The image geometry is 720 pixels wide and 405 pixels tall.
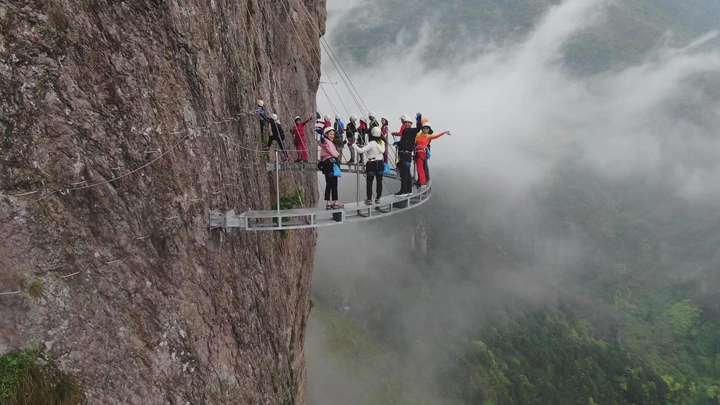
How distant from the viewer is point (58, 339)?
905 cm

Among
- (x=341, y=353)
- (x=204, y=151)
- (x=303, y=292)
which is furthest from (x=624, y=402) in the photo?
(x=204, y=151)

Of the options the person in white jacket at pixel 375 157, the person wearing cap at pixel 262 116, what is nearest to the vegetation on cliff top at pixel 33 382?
the person in white jacket at pixel 375 157

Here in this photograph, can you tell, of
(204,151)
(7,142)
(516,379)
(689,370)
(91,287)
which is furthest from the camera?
(689,370)

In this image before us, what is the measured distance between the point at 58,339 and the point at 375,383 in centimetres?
13476

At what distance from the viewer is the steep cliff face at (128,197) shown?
8750 mm

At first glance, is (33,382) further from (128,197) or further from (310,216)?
(310,216)

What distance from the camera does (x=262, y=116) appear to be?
17.4 meters

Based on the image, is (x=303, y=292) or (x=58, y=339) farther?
(x=303, y=292)

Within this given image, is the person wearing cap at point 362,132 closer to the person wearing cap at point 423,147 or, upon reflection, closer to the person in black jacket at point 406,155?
the person wearing cap at point 423,147

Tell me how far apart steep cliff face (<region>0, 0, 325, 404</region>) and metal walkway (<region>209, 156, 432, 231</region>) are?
661 millimetres

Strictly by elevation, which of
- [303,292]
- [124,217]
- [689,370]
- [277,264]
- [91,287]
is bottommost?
[689,370]

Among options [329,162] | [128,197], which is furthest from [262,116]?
[128,197]

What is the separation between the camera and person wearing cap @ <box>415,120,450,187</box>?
17641 mm

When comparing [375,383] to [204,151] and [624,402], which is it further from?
[204,151]
